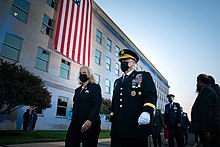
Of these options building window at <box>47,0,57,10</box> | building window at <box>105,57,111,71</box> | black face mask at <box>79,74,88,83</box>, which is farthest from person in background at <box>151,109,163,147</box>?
building window at <box>105,57,111,71</box>

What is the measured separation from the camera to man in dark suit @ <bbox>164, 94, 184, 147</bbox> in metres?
7.25

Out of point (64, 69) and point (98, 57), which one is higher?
→ point (98, 57)

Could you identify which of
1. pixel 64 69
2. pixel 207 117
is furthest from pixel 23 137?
pixel 64 69

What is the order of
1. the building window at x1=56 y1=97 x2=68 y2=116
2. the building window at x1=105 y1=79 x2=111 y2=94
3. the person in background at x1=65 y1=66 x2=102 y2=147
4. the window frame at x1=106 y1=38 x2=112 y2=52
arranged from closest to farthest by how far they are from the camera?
the person in background at x1=65 y1=66 x2=102 y2=147, the building window at x1=56 y1=97 x2=68 y2=116, the building window at x1=105 y1=79 x2=111 y2=94, the window frame at x1=106 y1=38 x2=112 y2=52

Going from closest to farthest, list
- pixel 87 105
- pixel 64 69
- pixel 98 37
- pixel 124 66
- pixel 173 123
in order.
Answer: pixel 124 66 < pixel 87 105 < pixel 173 123 < pixel 64 69 < pixel 98 37

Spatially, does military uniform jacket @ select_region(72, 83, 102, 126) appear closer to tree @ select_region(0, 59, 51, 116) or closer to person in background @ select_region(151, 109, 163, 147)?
person in background @ select_region(151, 109, 163, 147)

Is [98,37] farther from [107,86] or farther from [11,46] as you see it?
[11,46]

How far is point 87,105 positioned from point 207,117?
2226 millimetres

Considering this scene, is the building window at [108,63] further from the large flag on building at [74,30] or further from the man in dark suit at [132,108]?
the man in dark suit at [132,108]

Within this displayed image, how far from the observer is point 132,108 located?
2898 mm

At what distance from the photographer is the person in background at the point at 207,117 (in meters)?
3.58

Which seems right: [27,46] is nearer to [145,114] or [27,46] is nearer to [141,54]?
[145,114]

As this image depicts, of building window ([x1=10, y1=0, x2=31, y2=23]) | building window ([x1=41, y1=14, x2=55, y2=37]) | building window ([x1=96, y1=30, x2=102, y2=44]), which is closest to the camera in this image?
building window ([x1=10, y1=0, x2=31, y2=23])

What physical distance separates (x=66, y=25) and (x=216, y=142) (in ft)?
39.6
